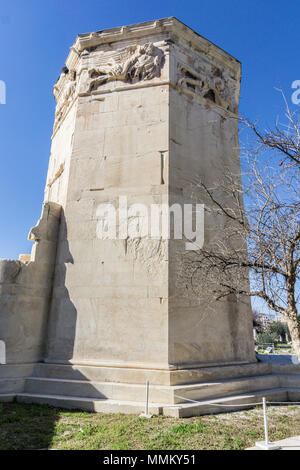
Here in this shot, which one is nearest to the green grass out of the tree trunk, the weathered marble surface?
the weathered marble surface

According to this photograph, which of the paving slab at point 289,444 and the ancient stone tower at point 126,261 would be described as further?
the ancient stone tower at point 126,261

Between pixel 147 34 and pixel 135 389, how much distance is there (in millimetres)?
10620

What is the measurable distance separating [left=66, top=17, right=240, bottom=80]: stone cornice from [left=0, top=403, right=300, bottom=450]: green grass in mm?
11005

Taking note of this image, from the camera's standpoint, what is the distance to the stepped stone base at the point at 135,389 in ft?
20.9

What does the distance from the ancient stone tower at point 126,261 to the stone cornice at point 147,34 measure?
4 cm

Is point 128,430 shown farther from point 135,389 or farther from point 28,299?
point 28,299

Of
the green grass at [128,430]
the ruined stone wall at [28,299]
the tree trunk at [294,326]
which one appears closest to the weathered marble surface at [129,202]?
the ruined stone wall at [28,299]

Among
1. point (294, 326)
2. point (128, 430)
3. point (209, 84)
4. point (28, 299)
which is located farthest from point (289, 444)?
point (209, 84)

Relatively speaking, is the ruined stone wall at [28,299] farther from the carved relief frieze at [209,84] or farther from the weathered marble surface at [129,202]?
the carved relief frieze at [209,84]

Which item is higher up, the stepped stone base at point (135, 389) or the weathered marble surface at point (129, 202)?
the weathered marble surface at point (129, 202)

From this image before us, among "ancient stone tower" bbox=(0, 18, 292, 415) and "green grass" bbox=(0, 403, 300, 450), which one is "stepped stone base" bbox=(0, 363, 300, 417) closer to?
"ancient stone tower" bbox=(0, 18, 292, 415)

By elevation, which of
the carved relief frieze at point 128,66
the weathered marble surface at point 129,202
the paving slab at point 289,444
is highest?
the carved relief frieze at point 128,66

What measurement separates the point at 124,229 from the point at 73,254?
1.61m

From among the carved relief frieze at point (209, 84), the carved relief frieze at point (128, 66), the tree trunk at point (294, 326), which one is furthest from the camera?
the carved relief frieze at point (209, 84)
